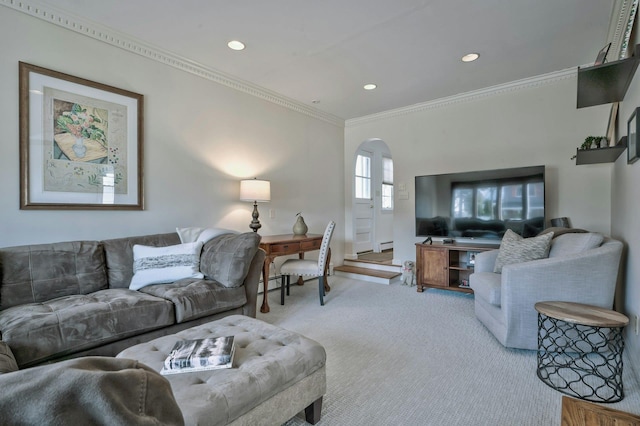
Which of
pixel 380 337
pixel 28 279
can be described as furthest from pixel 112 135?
pixel 380 337

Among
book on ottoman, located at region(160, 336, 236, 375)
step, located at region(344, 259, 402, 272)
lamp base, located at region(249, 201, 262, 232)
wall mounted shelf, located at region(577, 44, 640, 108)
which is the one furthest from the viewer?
step, located at region(344, 259, 402, 272)

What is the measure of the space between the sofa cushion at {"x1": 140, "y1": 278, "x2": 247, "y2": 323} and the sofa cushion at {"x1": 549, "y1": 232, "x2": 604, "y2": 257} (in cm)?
263

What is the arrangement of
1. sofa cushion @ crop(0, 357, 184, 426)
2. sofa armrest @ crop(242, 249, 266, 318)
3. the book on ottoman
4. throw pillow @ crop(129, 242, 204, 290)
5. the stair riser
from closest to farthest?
sofa cushion @ crop(0, 357, 184, 426) < the book on ottoman < throw pillow @ crop(129, 242, 204, 290) < sofa armrest @ crop(242, 249, 266, 318) < the stair riser

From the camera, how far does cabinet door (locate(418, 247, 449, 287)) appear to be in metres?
3.86

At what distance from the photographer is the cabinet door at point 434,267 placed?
12.7ft

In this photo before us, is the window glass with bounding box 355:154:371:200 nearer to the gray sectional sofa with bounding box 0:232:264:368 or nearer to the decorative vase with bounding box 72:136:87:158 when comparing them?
the gray sectional sofa with bounding box 0:232:264:368

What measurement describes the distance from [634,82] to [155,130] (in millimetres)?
3849

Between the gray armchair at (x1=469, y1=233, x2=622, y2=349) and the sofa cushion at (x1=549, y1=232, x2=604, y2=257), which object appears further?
the sofa cushion at (x1=549, y1=232, x2=604, y2=257)

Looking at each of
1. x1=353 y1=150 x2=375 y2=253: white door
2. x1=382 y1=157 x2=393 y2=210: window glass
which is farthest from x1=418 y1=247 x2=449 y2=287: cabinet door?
x1=382 y1=157 x2=393 y2=210: window glass

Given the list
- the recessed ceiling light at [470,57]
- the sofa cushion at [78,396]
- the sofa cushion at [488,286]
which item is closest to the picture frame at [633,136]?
the sofa cushion at [488,286]

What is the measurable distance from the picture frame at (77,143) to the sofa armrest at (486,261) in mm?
3338

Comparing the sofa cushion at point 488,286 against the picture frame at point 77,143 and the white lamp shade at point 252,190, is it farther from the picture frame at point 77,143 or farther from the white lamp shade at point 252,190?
the picture frame at point 77,143

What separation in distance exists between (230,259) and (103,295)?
2.88 ft

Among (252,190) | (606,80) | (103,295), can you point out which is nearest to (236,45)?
(252,190)
